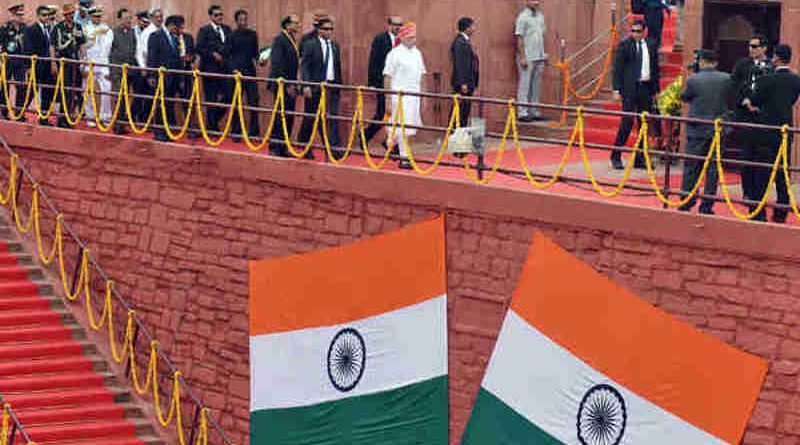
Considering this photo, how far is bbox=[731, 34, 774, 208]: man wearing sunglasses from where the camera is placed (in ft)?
65.8

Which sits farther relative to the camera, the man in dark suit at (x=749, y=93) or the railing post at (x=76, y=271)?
the railing post at (x=76, y=271)

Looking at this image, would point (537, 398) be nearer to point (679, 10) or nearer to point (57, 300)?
point (57, 300)

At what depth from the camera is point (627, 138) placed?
2323 cm

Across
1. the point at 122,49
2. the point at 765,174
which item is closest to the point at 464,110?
the point at 122,49

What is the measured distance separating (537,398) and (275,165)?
4.22 meters

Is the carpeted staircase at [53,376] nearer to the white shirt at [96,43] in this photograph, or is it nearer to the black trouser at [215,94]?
the black trouser at [215,94]

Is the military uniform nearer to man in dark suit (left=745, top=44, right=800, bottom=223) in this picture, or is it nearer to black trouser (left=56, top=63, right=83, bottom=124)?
black trouser (left=56, top=63, right=83, bottom=124)

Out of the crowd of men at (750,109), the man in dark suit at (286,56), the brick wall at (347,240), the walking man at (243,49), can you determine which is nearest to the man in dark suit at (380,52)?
the man in dark suit at (286,56)

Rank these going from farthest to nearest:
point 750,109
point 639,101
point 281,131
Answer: point 281,131, point 639,101, point 750,109

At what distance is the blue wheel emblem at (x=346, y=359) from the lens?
2178 cm

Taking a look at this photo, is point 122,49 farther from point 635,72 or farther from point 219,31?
point 635,72

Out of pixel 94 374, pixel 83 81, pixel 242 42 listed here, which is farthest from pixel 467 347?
pixel 83 81

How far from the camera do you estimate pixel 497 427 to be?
20469mm

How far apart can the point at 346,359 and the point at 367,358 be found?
291mm
